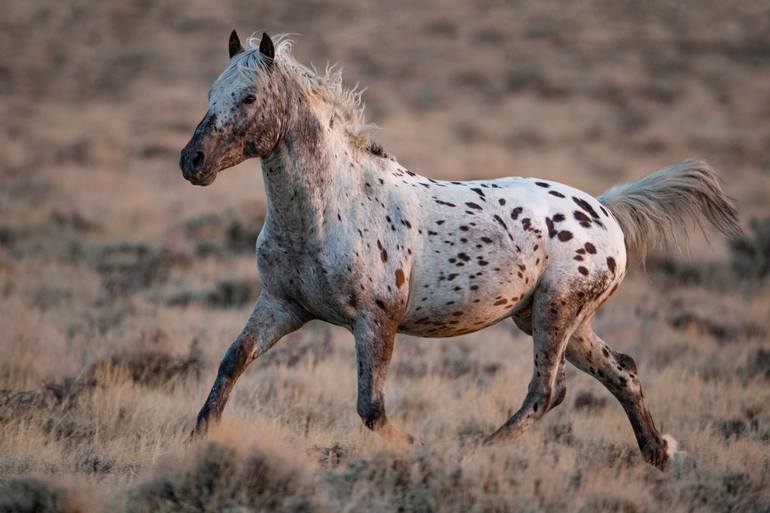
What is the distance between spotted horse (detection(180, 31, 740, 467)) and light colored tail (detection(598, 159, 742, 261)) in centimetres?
33

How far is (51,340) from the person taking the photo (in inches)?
363

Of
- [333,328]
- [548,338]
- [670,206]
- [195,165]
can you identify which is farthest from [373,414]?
[333,328]

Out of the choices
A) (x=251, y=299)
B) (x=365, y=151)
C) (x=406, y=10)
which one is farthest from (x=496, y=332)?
(x=406, y=10)

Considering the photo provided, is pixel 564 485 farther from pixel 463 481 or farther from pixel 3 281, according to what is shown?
pixel 3 281

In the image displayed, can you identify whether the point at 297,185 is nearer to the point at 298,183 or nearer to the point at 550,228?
the point at 298,183

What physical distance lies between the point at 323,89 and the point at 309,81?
4.3 inches

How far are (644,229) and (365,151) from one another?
7.00ft

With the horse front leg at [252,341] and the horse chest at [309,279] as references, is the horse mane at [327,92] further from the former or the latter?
the horse front leg at [252,341]

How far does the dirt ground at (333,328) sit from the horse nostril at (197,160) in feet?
4.52

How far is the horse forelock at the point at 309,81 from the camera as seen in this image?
550 cm

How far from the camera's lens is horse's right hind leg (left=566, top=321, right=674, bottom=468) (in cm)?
643

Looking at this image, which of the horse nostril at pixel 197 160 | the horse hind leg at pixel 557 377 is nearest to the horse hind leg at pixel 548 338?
the horse hind leg at pixel 557 377

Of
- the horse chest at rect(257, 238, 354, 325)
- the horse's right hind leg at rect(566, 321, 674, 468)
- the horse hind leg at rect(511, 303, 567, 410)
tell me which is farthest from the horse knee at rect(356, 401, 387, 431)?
the horse's right hind leg at rect(566, 321, 674, 468)

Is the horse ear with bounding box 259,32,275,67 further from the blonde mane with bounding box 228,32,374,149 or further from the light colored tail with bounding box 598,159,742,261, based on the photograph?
the light colored tail with bounding box 598,159,742,261
